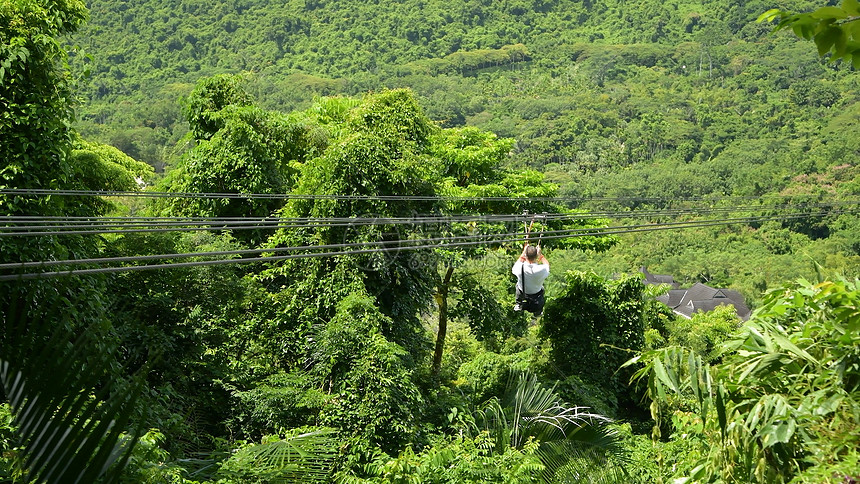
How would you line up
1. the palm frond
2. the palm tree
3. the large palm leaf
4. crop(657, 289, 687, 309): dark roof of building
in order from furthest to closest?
crop(657, 289, 687, 309): dark roof of building → the palm tree → the palm frond → the large palm leaf

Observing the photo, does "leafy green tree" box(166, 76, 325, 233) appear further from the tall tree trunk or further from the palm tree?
the palm tree

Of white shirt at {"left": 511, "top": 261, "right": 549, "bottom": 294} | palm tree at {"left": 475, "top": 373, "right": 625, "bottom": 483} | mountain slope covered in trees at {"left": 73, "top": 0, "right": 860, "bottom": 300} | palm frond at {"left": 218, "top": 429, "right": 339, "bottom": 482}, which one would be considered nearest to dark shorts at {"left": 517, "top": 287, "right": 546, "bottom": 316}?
white shirt at {"left": 511, "top": 261, "right": 549, "bottom": 294}

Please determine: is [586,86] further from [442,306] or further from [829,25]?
[829,25]

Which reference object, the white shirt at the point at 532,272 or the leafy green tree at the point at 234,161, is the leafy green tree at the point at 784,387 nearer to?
the white shirt at the point at 532,272

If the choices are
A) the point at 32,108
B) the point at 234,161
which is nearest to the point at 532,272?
the point at 32,108

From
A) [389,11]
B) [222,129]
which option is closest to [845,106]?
[389,11]

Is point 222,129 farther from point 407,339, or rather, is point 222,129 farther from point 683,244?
point 683,244
